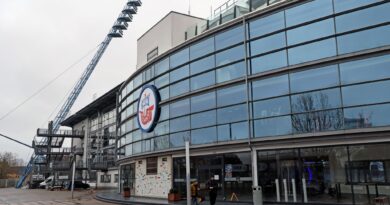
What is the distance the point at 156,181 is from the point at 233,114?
9.19m

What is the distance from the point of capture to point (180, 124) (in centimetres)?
2714

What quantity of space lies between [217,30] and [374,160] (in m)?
12.3

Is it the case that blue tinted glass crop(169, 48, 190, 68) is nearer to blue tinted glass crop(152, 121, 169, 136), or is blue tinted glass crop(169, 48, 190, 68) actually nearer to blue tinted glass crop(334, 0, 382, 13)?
blue tinted glass crop(152, 121, 169, 136)

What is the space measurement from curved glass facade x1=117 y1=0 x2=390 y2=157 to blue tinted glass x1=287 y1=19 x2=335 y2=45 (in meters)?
0.05

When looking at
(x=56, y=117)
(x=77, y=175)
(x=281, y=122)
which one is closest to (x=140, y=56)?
(x=281, y=122)

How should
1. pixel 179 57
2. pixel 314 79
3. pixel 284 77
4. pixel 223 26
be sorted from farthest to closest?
1. pixel 179 57
2. pixel 223 26
3. pixel 284 77
4. pixel 314 79

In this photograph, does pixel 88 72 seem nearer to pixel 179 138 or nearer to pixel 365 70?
pixel 179 138

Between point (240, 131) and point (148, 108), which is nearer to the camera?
point (240, 131)

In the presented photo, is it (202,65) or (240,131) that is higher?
(202,65)

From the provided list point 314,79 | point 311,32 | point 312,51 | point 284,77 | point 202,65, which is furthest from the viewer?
point 202,65

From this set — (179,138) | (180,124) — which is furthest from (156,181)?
(180,124)

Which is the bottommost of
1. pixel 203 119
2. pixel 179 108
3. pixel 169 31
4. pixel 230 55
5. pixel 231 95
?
pixel 203 119

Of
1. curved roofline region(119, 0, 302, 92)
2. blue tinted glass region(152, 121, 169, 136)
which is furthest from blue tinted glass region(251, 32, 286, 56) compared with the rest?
blue tinted glass region(152, 121, 169, 136)

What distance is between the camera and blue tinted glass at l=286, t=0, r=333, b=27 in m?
20.0
